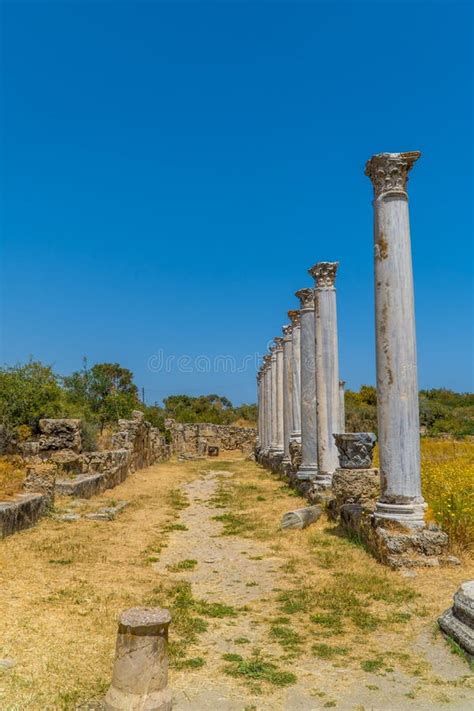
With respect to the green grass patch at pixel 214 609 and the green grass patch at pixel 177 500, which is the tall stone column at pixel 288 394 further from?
the green grass patch at pixel 214 609

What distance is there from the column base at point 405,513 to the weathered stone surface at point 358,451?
231 centimetres

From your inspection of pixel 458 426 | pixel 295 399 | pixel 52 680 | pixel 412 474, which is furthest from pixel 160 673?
pixel 458 426

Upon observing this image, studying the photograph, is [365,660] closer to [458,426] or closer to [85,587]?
[85,587]

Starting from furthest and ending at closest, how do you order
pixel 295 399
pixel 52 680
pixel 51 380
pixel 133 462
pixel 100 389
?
pixel 100 389 < pixel 133 462 < pixel 51 380 < pixel 295 399 < pixel 52 680

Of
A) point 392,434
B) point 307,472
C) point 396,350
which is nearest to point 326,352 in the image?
point 307,472

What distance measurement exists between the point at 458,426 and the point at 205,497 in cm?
3109

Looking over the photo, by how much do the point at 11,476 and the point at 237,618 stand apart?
32.0ft

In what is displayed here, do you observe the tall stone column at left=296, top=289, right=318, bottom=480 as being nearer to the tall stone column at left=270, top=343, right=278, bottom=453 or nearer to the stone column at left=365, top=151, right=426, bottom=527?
the stone column at left=365, top=151, right=426, bottom=527

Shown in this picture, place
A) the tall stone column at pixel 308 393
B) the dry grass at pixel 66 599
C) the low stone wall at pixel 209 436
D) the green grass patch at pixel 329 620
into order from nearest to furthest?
the dry grass at pixel 66 599
the green grass patch at pixel 329 620
the tall stone column at pixel 308 393
the low stone wall at pixel 209 436

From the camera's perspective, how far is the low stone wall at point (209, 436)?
46.5 meters

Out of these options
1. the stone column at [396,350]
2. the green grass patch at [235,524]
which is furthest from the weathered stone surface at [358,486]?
the stone column at [396,350]

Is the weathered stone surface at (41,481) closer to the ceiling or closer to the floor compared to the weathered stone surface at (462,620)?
closer to the ceiling

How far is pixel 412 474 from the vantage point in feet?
26.4

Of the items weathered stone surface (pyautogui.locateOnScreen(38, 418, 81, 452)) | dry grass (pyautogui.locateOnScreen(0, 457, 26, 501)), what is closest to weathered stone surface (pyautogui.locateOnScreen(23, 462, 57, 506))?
dry grass (pyautogui.locateOnScreen(0, 457, 26, 501))
